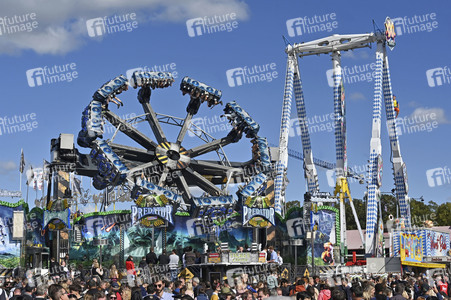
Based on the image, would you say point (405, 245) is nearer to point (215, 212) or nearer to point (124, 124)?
point (215, 212)

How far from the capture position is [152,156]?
44344 millimetres

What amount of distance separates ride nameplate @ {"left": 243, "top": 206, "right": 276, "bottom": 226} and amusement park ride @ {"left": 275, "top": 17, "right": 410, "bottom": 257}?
8796 mm

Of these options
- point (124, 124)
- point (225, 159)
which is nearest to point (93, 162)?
point (124, 124)

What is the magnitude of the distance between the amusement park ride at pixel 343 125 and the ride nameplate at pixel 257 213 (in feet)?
28.9

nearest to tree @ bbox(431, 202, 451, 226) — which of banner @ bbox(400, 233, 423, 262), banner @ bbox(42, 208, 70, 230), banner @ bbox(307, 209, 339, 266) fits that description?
banner @ bbox(400, 233, 423, 262)

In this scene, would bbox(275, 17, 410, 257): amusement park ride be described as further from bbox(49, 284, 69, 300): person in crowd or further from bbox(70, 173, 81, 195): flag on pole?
bbox(49, 284, 69, 300): person in crowd

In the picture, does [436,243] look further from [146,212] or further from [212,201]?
[146,212]

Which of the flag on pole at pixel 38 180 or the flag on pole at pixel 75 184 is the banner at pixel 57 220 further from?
the flag on pole at pixel 38 180

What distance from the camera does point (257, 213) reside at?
136ft

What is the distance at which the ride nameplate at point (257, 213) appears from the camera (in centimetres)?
4128

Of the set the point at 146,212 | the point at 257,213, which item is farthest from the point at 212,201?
the point at 146,212

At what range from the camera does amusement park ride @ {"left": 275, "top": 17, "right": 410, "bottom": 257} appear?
52.1 m


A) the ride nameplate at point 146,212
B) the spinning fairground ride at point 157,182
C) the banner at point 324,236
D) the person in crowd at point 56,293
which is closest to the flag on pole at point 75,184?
the spinning fairground ride at point 157,182

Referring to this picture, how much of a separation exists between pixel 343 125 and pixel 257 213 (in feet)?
57.5
